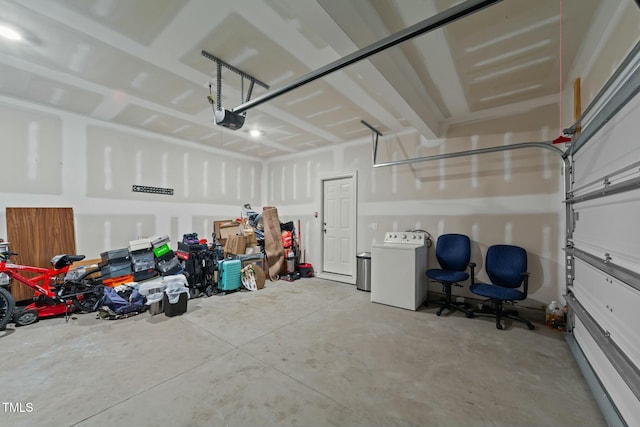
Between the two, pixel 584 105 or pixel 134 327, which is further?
pixel 134 327

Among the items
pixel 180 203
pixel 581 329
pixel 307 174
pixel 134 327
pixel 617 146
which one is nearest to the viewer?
pixel 617 146

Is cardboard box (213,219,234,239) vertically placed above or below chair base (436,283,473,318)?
above

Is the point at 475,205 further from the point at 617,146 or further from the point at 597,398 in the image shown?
the point at 597,398

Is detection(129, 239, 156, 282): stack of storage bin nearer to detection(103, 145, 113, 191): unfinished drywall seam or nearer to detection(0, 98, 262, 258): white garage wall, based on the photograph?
detection(0, 98, 262, 258): white garage wall

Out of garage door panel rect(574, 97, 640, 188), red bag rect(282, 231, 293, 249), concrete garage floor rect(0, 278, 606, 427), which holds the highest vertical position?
garage door panel rect(574, 97, 640, 188)

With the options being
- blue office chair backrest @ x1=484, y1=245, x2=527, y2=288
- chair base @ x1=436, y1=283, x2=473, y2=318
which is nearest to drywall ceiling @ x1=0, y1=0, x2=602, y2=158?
blue office chair backrest @ x1=484, y1=245, x2=527, y2=288

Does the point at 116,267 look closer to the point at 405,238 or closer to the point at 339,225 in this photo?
the point at 339,225

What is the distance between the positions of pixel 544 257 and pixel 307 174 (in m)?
4.36

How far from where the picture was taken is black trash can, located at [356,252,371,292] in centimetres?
440

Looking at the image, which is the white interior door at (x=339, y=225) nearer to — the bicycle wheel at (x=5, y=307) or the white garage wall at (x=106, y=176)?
the white garage wall at (x=106, y=176)

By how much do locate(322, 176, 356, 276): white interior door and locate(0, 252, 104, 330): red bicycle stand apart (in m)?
3.82

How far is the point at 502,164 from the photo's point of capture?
3463 mm

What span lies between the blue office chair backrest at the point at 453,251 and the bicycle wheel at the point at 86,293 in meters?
4.92

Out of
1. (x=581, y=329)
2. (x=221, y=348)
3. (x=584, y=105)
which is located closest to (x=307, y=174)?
(x=221, y=348)
